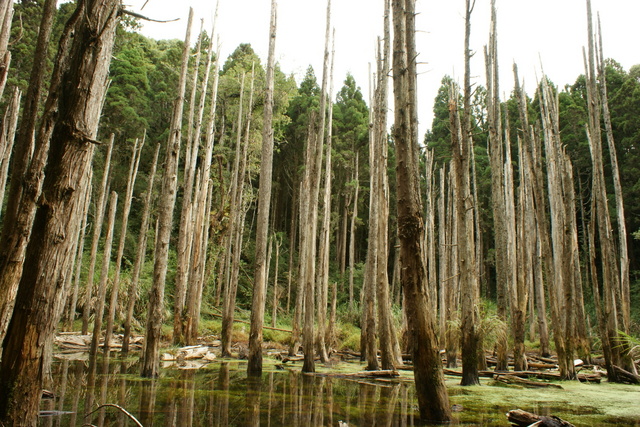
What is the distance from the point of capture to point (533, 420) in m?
3.80

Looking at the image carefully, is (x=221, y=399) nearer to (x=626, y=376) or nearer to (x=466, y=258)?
(x=466, y=258)

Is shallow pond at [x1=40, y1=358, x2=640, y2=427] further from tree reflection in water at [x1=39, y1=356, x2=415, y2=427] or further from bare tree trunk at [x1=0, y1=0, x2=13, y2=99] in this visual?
bare tree trunk at [x1=0, y1=0, x2=13, y2=99]

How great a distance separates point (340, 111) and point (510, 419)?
2482cm

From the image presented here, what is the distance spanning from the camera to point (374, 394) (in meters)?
6.24

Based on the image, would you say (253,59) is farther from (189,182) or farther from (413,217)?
(413,217)

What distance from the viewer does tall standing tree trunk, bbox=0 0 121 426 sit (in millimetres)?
2898

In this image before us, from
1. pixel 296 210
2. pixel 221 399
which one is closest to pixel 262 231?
pixel 221 399

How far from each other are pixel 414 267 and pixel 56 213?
3169 mm

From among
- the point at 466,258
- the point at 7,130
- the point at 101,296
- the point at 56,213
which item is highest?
the point at 7,130

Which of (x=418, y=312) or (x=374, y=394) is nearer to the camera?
(x=418, y=312)

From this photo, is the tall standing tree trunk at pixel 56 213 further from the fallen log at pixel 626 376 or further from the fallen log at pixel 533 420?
the fallen log at pixel 626 376

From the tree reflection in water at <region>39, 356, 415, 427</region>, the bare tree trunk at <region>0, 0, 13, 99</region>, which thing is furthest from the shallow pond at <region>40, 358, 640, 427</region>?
the bare tree trunk at <region>0, 0, 13, 99</region>

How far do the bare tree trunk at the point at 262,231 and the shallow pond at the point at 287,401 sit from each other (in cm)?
47

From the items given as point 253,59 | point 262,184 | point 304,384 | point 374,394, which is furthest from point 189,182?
point 253,59
